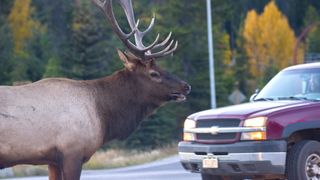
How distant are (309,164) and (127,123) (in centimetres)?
266

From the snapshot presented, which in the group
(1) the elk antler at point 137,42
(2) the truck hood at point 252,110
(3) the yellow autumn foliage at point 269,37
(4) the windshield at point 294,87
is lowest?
(3) the yellow autumn foliage at point 269,37

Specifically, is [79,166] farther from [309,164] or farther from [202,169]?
[309,164]

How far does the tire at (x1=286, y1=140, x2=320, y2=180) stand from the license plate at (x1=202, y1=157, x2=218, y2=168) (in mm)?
962

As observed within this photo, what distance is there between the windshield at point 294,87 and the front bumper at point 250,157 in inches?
58.2

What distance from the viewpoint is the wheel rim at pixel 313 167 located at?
1279cm

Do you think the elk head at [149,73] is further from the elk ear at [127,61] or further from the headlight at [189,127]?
the headlight at [189,127]

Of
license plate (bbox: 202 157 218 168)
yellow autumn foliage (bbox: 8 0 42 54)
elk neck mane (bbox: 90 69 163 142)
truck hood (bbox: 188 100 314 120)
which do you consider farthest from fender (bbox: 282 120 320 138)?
yellow autumn foliage (bbox: 8 0 42 54)

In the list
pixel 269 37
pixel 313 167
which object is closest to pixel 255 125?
pixel 313 167

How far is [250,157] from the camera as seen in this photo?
1250cm

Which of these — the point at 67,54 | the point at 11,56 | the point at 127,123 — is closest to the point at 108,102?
the point at 127,123

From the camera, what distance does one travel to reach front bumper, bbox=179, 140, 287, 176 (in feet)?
41.0

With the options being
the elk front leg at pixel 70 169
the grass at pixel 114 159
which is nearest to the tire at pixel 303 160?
the elk front leg at pixel 70 169

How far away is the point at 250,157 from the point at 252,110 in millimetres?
752

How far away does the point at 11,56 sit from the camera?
2277 inches
